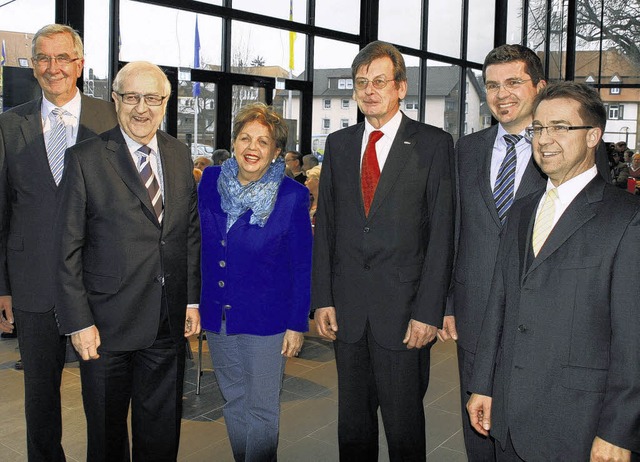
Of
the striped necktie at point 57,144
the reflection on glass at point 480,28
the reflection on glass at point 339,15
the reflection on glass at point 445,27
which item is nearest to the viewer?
the striped necktie at point 57,144

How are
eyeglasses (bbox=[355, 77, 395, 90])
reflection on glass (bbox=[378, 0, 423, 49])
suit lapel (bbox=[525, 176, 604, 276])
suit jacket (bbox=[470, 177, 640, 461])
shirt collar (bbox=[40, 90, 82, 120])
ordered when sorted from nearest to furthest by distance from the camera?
suit jacket (bbox=[470, 177, 640, 461]) < suit lapel (bbox=[525, 176, 604, 276]) < eyeglasses (bbox=[355, 77, 395, 90]) < shirt collar (bbox=[40, 90, 82, 120]) < reflection on glass (bbox=[378, 0, 423, 49])

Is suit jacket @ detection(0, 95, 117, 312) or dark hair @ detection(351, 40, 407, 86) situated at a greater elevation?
dark hair @ detection(351, 40, 407, 86)

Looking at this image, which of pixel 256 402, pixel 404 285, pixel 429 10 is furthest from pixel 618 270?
pixel 429 10

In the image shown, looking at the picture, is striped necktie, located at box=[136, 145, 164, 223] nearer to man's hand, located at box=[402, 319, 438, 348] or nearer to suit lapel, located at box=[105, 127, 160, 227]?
suit lapel, located at box=[105, 127, 160, 227]

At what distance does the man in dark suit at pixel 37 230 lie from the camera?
277 centimetres

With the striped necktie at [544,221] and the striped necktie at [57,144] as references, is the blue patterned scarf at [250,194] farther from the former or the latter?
the striped necktie at [544,221]

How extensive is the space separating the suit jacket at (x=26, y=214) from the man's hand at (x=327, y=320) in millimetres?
1086

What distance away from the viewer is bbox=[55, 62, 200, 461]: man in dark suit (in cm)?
249

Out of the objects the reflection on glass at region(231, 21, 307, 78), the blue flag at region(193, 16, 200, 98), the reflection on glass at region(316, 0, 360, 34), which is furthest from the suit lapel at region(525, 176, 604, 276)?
the reflection on glass at region(316, 0, 360, 34)

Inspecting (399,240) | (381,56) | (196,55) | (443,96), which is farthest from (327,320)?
(443,96)

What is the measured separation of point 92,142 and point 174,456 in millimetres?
1323

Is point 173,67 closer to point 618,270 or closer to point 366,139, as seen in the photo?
point 366,139

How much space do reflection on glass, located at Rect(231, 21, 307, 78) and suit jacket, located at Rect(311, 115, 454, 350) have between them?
6.16 meters

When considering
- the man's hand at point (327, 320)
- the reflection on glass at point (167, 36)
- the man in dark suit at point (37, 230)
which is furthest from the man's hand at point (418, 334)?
the reflection on glass at point (167, 36)
